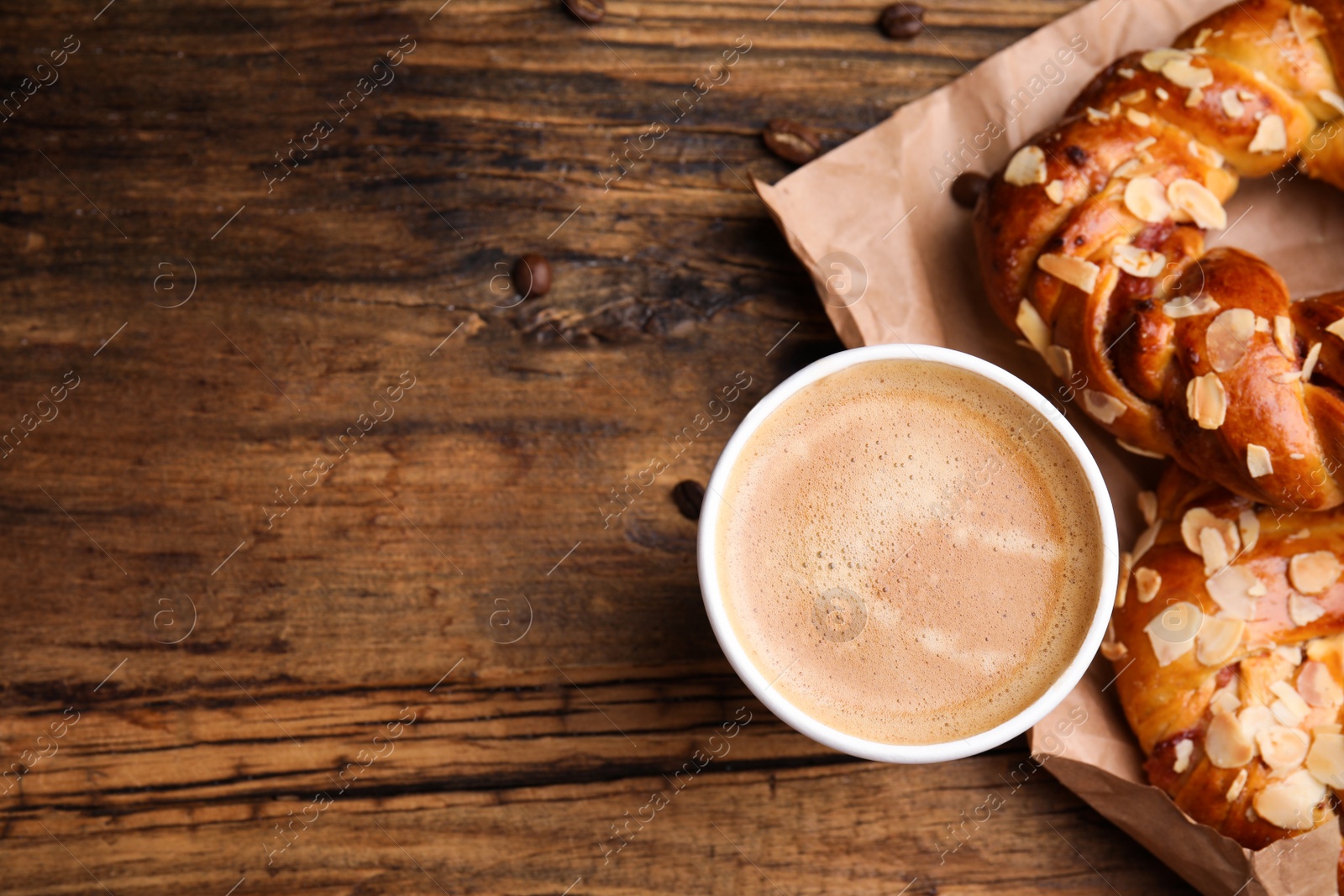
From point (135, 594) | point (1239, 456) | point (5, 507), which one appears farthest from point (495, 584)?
point (1239, 456)

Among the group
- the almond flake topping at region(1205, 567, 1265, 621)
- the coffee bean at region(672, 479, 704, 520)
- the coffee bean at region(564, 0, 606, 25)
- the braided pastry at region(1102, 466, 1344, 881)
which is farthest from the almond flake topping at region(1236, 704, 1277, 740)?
the coffee bean at region(564, 0, 606, 25)

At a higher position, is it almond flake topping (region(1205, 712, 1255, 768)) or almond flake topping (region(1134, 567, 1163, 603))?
almond flake topping (region(1134, 567, 1163, 603))

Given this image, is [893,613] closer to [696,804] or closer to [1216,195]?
[696,804]

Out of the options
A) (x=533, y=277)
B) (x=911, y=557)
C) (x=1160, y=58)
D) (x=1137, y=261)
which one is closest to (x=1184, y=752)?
(x=911, y=557)

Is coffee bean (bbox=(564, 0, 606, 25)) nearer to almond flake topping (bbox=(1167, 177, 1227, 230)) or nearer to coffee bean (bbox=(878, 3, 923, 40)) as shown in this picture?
coffee bean (bbox=(878, 3, 923, 40))

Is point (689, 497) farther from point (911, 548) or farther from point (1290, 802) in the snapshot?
point (1290, 802)

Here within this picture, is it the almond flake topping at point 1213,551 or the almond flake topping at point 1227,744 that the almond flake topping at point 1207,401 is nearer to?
the almond flake topping at point 1213,551
